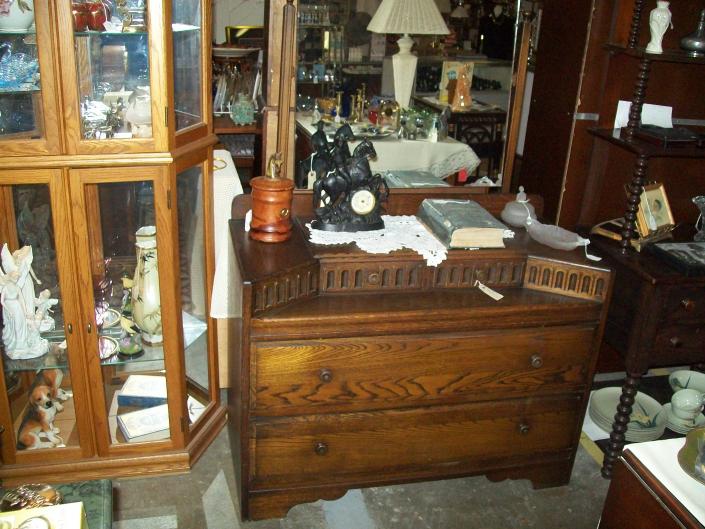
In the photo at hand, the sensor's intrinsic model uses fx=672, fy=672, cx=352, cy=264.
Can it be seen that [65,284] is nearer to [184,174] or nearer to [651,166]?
Result: [184,174]

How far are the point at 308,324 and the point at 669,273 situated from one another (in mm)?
1233

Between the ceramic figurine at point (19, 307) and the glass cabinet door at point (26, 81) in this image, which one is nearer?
the glass cabinet door at point (26, 81)

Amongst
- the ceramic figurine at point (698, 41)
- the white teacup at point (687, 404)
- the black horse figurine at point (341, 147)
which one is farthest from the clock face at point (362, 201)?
the white teacup at point (687, 404)

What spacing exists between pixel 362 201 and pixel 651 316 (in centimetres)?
105

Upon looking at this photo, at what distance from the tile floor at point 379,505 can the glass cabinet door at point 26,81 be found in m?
1.19

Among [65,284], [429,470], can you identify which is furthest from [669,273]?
[65,284]

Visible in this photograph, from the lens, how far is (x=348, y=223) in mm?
2145

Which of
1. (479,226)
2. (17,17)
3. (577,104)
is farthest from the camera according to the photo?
(577,104)

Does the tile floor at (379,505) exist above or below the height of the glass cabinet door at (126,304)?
below

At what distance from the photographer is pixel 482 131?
2508 millimetres

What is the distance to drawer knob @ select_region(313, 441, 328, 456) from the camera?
81.9 inches

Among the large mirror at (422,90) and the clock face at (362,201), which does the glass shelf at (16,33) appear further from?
the clock face at (362,201)

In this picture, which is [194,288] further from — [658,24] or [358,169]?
[658,24]

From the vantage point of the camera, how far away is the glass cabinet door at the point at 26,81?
1.75m
